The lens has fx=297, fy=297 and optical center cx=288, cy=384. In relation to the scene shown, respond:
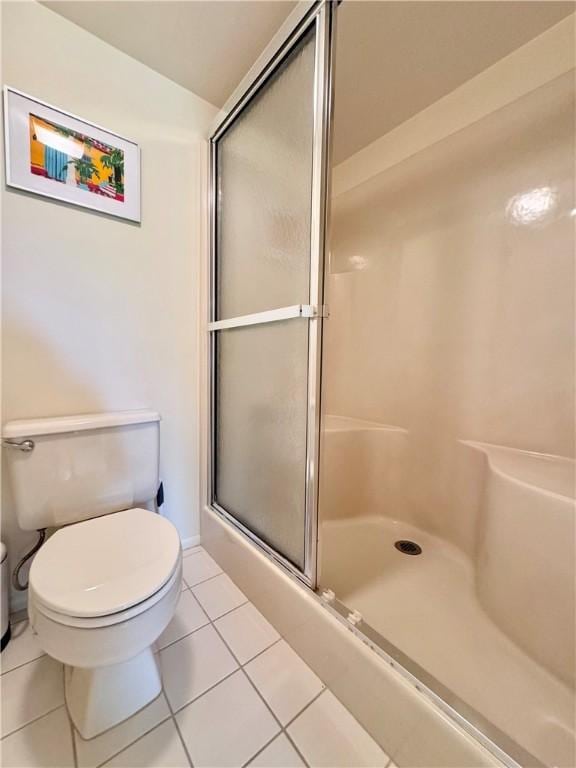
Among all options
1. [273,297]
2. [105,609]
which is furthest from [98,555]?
[273,297]

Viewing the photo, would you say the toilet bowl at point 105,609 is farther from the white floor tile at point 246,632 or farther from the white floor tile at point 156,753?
the white floor tile at point 246,632

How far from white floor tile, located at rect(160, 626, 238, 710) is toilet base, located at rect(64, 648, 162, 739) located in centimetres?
6

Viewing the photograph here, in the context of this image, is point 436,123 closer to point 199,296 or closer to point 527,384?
point 527,384

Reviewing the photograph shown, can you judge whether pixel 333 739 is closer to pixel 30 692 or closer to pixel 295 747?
pixel 295 747

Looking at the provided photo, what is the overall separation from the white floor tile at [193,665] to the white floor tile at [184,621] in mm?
27

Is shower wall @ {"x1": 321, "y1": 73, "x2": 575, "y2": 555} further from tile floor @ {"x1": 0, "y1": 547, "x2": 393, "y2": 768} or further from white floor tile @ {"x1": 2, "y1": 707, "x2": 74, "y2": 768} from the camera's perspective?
white floor tile @ {"x1": 2, "y1": 707, "x2": 74, "y2": 768}

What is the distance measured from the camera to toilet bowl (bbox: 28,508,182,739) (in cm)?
68

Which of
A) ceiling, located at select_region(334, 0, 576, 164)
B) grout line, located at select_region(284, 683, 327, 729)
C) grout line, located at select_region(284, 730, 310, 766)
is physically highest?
ceiling, located at select_region(334, 0, 576, 164)

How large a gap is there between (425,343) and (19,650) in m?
2.08

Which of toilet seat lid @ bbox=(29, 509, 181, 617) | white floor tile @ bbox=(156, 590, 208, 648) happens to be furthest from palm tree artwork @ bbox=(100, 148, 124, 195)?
white floor tile @ bbox=(156, 590, 208, 648)

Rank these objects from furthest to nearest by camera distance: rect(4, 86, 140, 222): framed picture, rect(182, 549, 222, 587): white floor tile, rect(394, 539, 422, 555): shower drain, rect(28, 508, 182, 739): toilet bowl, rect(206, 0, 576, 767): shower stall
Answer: rect(394, 539, 422, 555): shower drain → rect(182, 549, 222, 587): white floor tile → rect(4, 86, 140, 222): framed picture → rect(206, 0, 576, 767): shower stall → rect(28, 508, 182, 739): toilet bowl

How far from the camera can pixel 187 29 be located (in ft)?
3.71

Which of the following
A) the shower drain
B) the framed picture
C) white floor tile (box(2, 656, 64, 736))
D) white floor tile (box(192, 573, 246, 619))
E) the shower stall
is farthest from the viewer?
the shower drain

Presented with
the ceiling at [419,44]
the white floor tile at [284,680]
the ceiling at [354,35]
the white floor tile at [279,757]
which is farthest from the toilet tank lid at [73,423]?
the ceiling at [419,44]
